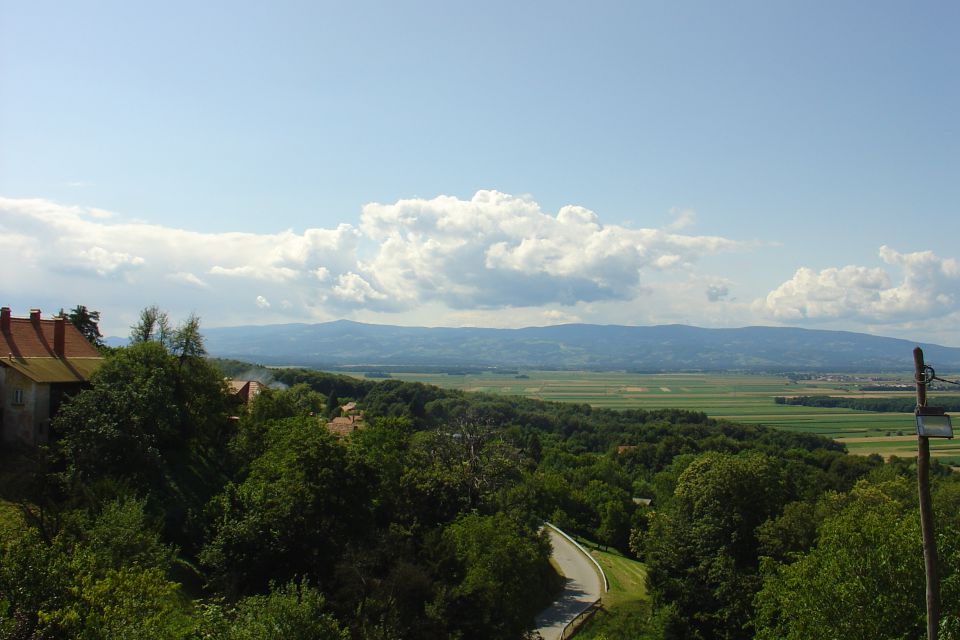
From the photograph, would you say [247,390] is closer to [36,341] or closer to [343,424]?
[343,424]

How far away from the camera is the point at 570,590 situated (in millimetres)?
34750

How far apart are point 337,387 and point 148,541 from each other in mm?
93557

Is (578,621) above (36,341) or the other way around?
the other way around

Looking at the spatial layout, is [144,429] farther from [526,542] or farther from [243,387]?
[243,387]

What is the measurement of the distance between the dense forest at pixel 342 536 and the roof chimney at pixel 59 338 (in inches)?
192

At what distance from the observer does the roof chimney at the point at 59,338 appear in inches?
1323

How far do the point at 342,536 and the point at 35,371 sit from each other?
17.3 m

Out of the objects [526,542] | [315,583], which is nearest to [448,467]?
[526,542]

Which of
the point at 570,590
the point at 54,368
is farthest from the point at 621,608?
the point at 54,368

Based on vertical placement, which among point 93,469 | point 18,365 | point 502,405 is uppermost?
point 18,365

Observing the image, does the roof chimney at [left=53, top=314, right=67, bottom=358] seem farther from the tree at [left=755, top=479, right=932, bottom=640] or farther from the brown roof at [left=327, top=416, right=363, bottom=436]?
the tree at [left=755, top=479, right=932, bottom=640]

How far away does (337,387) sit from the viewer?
11056 cm

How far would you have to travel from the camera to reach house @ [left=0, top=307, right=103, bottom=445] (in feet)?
95.6

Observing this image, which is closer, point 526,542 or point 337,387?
point 526,542
